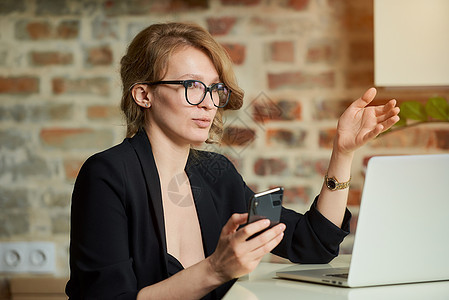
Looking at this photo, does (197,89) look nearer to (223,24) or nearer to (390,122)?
(390,122)

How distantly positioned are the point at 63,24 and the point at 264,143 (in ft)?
Result: 3.48

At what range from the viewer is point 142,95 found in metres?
1.61

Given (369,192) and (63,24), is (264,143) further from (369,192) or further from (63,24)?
(369,192)

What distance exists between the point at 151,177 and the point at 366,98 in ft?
1.93

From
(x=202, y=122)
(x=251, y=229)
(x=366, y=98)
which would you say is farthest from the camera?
(x=202, y=122)

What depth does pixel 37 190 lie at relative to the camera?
259 cm

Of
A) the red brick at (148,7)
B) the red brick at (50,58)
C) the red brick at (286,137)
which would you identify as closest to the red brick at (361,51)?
the red brick at (286,137)

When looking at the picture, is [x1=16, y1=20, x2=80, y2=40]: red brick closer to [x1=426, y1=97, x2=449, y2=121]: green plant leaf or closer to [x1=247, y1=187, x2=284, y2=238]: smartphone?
[x1=426, y1=97, x2=449, y2=121]: green plant leaf

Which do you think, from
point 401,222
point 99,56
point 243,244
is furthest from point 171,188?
point 99,56

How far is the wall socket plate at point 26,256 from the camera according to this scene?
2.58 meters

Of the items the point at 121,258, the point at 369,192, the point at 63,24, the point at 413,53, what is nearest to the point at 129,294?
the point at 121,258

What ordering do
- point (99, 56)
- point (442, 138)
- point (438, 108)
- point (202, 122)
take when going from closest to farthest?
1. point (202, 122)
2. point (438, 108)
3. point (442, 138)
4. point (99, 56)

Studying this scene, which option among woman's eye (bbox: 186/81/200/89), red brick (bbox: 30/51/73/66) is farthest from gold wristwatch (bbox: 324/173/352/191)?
red brick (bbox: 30/51/73/66)

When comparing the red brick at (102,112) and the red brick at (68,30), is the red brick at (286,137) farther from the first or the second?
the red brick at (68,30)
